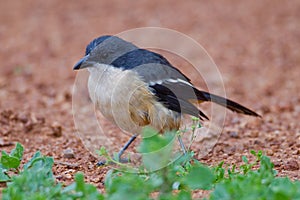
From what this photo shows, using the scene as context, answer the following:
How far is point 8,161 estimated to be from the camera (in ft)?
15.6

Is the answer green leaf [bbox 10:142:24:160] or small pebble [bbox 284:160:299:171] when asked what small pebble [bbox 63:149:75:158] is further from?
small pebble [bbox 284:160:299:171]

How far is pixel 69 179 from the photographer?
506 cm

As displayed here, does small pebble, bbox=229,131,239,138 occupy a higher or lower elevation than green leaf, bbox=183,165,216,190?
higher

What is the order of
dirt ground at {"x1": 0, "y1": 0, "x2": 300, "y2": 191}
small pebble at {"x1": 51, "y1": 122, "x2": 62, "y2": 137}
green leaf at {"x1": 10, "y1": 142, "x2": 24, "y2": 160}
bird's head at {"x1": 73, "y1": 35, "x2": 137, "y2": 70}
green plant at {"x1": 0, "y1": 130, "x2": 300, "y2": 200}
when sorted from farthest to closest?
1. small pebble at {"x1": 51, "y1": 122, "x2": 62, "y2": 137}
2. dirt ground at {"x1": 0, "y1": 0, "x2": 300, "y2": 191}
3. bird's head at {"x1": 73, "y1": 35, "x2": 137, "y2": 70}
4. green leaf at {"x1": 10, "y1": 142, "x2": 24, "y2": 160}
5. green plant at {"x1": 0, "y1": 130, "x2": 300, "y2": 200}

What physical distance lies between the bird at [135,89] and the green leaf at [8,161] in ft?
4.18

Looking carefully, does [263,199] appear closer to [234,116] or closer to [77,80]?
[234,116]

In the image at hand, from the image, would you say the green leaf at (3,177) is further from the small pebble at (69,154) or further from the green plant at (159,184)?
the small pebble at (69,154)

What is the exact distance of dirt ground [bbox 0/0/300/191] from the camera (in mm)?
6438

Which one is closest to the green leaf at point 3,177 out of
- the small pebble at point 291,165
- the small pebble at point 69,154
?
the small pebble at point 69,154

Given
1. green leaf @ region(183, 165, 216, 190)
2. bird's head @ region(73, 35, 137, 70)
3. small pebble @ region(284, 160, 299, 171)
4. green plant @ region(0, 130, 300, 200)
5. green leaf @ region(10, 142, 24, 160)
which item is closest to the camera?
green plant @ region(0, 130, 300, 200)

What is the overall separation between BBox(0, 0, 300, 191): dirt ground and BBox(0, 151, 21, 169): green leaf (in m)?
0.47

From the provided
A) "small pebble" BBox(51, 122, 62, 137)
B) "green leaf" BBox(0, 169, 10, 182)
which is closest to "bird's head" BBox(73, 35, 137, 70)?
"small pebble" BBox(51, 122, 62, 137)

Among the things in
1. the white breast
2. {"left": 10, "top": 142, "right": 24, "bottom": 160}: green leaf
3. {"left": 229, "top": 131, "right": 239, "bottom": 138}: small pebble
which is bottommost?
{"left": 10, "top": 142, "right": 24, "bottom": 160}: green leaf

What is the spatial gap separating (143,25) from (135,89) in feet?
21.9
